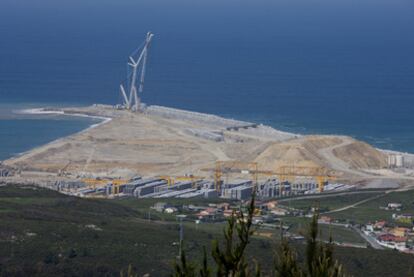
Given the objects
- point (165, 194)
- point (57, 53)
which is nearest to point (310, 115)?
point (165, 194)

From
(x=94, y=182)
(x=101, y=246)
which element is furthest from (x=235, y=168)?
(x=101, y=246)

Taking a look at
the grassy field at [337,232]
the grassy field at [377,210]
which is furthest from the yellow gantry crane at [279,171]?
the grassy field at [337,232]

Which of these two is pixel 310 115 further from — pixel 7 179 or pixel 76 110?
pixel 7 179

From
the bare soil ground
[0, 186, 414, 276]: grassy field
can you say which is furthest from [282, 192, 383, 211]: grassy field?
[0, 186, 414, 276]: grassy field

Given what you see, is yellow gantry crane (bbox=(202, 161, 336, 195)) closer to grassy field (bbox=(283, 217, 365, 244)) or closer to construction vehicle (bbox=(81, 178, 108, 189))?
construction vehicle (bbox=(81, 178, 108, 189))

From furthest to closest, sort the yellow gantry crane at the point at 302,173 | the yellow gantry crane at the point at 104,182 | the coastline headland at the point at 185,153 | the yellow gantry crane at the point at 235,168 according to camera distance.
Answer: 1. the coastline headland at the point at 185,153
2. the yellow gantry crane at the point at 235,168
3. the yellow gantry crane at the point at 302,173
4. the yellow gantry crane at the point at 104,182

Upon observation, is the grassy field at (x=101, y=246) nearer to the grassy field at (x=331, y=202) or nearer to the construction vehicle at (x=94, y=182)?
the grassy field at (x=331, y=202)
